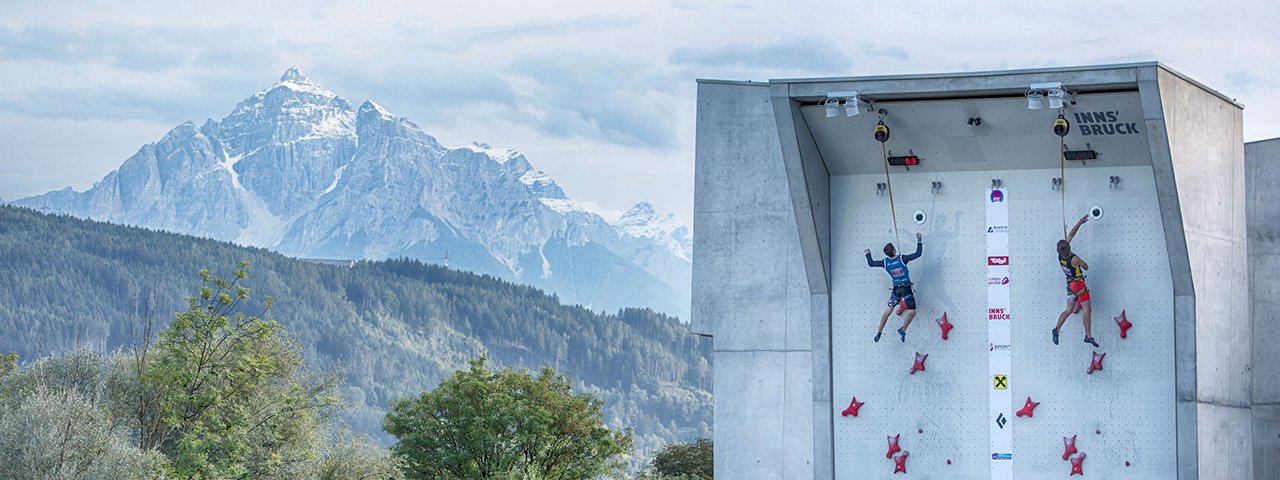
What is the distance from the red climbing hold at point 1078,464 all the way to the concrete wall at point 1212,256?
42.4 inches

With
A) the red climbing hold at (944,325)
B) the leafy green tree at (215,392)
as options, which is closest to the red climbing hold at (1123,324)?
the red climbing hold at (944,325)

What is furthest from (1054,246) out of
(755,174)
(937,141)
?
(755,174)

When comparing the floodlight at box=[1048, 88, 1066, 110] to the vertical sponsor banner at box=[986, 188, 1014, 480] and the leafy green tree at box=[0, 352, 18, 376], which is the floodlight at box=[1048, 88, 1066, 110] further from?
the leafy green tree at box=[0, 352, 18, 376]

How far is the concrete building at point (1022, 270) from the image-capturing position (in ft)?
53.8

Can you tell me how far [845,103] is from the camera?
16594mm

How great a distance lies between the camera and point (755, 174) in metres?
19.9

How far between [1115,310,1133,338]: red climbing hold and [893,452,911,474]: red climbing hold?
261cm

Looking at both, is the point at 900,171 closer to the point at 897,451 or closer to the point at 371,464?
the point at 897,451

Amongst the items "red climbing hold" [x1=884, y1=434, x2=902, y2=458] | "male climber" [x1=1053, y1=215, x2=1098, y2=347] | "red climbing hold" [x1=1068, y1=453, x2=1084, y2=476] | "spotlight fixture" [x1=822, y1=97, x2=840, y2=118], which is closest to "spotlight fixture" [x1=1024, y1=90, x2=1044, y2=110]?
"male climber" [x1=1053, y1=215, x2=1098, y2=347]

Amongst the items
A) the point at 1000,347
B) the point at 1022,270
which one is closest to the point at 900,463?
the point at 1000,347

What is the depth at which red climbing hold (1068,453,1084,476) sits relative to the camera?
1716 cm

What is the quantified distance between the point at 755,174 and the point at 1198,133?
5311 mm

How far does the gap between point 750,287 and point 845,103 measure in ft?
12.8

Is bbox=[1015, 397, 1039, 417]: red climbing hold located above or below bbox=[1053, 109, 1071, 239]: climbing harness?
below
